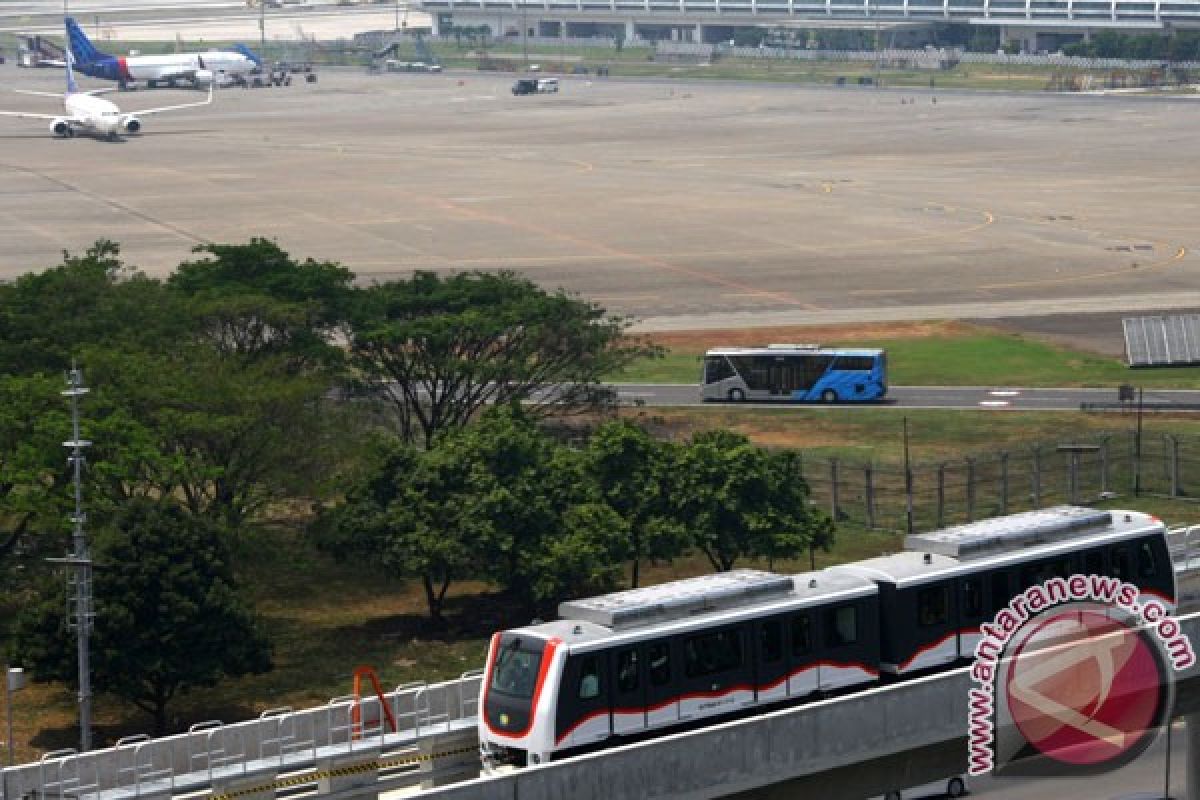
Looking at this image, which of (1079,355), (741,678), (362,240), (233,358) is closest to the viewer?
(741,678)

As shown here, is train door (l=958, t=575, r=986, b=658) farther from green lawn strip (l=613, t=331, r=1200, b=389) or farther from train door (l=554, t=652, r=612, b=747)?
green lawn strip (l=613, t=331, r=1200, b=389)

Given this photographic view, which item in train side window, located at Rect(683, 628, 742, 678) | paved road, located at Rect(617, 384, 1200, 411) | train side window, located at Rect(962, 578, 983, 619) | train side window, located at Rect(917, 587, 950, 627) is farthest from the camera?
paved road, located at Rect(617, 384, 1200, 411)

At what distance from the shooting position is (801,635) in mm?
46406

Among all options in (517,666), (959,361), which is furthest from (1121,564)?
(959,361)

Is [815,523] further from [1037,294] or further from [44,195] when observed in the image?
[44,195]

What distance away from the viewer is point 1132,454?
91.1 m

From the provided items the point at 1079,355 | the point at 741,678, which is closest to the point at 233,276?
the point at 1079,355

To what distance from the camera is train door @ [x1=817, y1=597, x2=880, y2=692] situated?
1850 inches

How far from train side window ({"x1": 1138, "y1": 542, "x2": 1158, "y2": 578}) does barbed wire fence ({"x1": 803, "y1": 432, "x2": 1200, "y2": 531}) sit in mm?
28739

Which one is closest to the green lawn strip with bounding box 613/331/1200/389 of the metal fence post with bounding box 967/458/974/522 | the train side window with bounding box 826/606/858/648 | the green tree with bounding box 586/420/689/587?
the metal fence post with bounding box 967/458/974/522

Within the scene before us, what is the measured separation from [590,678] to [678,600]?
2.94 metres

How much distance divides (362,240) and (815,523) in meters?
90.8

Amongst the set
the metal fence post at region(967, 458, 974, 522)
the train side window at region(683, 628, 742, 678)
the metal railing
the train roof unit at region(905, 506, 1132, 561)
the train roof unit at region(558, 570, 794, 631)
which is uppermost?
the train roof unit at region(558, 570, 794, 631)

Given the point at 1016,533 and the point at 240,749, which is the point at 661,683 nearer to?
the point at 240,749
